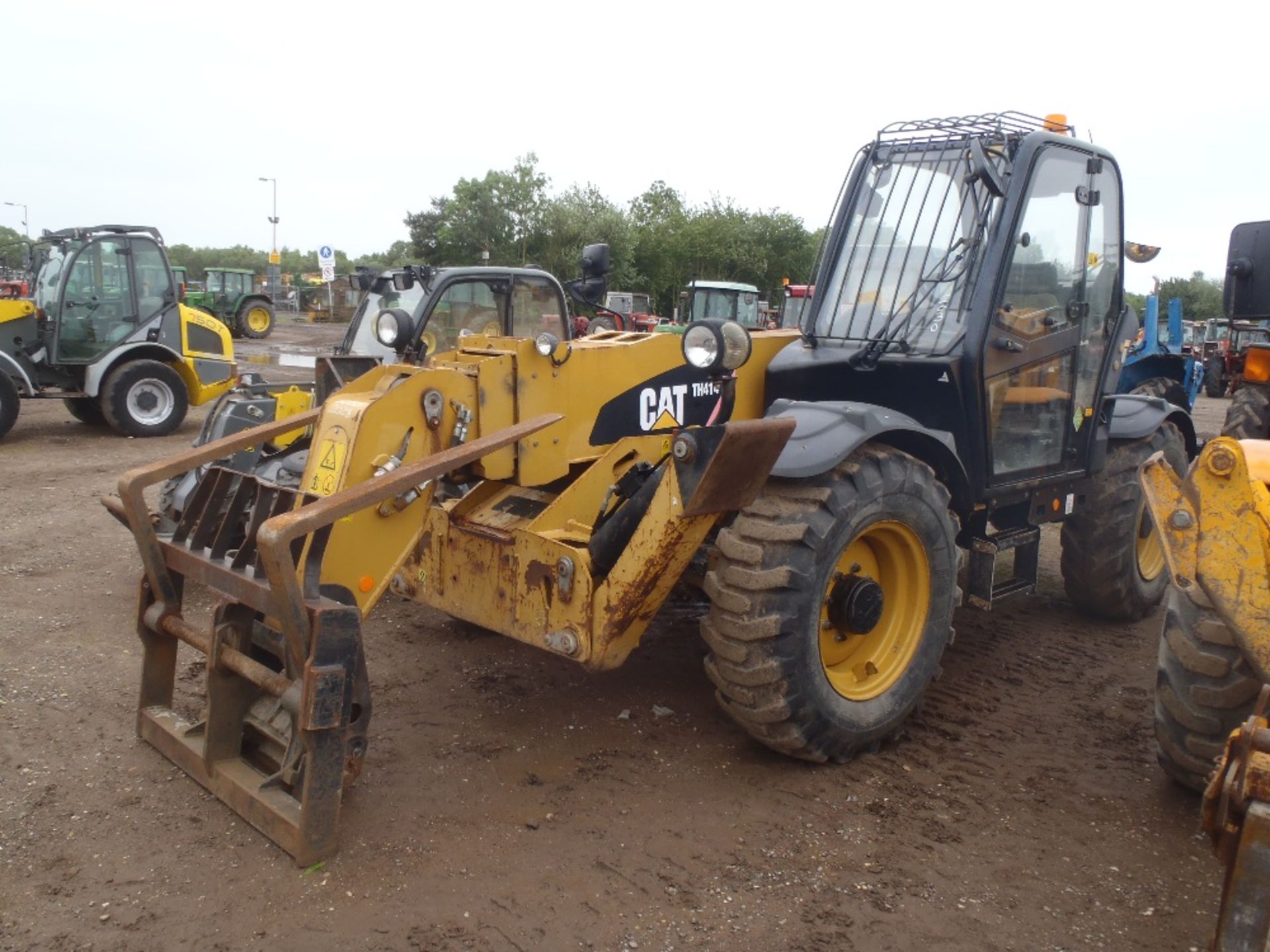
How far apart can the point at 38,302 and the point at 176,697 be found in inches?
380

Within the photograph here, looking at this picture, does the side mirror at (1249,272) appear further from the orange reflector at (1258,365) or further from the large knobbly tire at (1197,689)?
the large knobbly tire at (1197,689)

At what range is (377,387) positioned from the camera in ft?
11.8

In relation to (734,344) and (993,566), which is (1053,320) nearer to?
(993,566)

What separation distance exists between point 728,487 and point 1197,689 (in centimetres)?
168

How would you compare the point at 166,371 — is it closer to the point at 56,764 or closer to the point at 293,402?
the point at 293,402

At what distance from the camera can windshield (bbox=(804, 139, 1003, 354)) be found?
4.54 m

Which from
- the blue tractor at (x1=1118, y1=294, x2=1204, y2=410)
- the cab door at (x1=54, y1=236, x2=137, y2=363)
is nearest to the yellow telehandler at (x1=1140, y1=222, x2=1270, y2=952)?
the blue tractor at (x1=1118, y1=294, x2=1204, y2=410)

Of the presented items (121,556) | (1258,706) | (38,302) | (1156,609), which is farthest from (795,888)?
(38,302)

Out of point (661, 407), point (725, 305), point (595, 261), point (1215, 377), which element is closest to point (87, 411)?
point (595, 261)

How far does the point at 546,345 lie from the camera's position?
389cm

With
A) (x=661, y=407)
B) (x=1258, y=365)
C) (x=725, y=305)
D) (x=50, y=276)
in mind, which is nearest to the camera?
(x=661, y=407)

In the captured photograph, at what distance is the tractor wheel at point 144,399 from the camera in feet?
39.3

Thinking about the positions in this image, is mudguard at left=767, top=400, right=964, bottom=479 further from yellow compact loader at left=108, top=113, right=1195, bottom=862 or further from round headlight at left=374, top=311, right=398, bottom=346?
round headlight at left=374, top=311, right=398, bottom=346

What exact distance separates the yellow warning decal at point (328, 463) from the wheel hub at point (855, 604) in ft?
6.15
